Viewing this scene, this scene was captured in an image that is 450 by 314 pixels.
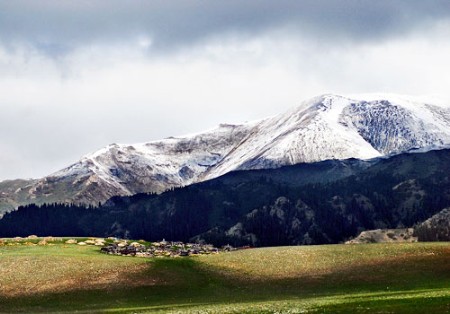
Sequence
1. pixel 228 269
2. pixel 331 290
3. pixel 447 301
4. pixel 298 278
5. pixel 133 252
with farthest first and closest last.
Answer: pixel 133 252 < pixel 228 269 < pixel 298 278 < pixel 331 290 < pixel 447 301

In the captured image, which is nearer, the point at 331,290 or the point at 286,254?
the point at 331,290

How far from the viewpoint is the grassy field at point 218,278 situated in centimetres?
8550

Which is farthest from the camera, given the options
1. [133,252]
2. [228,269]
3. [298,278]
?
[133,252]

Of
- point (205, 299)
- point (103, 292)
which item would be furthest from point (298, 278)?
point (103, 292)

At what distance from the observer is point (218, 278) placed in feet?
334

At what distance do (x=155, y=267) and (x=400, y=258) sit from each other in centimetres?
3822

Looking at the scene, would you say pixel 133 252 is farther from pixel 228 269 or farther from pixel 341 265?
pixel 341 265

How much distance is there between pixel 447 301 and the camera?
6200 cm

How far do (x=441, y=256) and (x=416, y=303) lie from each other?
39.7m

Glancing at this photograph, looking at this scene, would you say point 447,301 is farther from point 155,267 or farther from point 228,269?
point 155,267

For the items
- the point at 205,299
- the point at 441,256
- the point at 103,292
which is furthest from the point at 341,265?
the point at 103,292

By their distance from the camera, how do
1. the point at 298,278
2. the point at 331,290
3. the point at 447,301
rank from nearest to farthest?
the point at 447,301 → the point at 331,290 → the point at 298,278

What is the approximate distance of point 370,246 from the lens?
11038 centimetres

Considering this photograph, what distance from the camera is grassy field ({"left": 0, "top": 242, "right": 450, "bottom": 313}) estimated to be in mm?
85500
